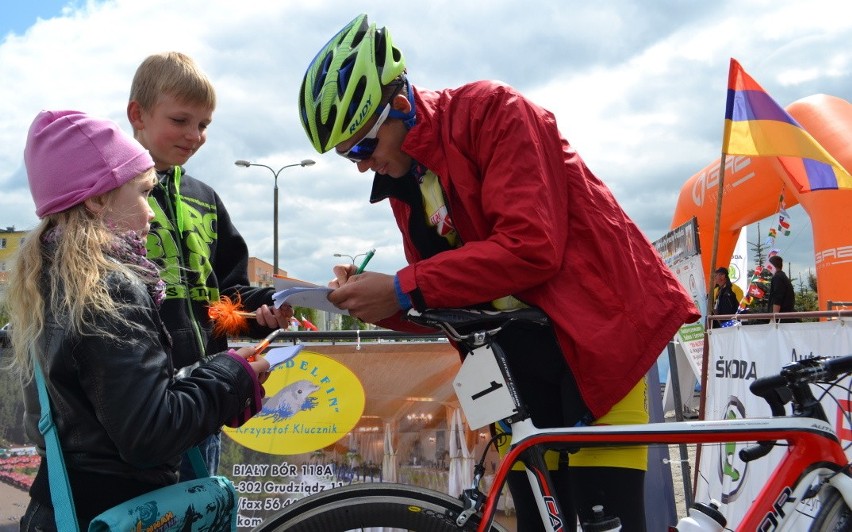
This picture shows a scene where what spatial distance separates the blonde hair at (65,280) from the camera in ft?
5.26

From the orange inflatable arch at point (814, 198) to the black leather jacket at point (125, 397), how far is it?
706 cm

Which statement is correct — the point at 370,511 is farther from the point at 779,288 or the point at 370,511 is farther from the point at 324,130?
the point at 779,288

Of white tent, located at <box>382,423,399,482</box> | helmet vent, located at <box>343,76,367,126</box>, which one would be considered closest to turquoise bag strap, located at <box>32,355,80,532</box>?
helmet vent, located at <box>343,76,367,126</box>

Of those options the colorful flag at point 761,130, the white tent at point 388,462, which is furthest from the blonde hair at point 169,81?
the colorful flag at point 761,130

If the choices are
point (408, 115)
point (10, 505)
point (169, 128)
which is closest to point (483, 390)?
point (408, 115)

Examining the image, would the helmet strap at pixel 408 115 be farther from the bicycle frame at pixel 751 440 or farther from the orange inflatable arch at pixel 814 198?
the orange inflatable arch at pixel 814 198

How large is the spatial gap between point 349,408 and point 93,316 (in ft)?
8.87

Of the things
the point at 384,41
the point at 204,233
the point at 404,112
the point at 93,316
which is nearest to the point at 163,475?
the point at 93,316

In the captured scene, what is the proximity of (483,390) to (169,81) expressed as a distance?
146 cm

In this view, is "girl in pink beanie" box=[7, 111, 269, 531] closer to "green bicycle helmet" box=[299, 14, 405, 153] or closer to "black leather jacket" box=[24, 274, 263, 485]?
"black leather jacket" box=[24, 274, 263, 485]

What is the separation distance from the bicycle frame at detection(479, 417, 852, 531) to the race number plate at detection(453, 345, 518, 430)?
0.06m

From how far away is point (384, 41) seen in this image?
204cm

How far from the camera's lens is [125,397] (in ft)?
5.18

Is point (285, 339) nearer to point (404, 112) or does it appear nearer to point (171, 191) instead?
point (171, 191)
